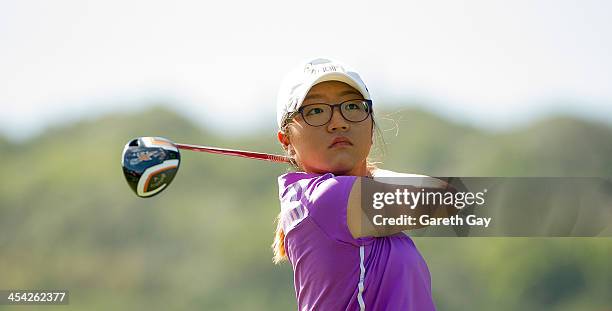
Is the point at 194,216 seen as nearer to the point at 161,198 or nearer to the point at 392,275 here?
the point at 161,198

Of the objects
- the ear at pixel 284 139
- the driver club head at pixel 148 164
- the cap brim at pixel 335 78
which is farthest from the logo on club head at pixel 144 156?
the cap brim at pixel 335 78

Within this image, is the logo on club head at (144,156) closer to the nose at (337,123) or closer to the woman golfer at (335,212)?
the woman golfer at (335,212)

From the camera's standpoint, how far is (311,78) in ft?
9.66

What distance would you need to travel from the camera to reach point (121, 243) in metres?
19.2

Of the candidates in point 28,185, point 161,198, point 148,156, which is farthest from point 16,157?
point 148,156

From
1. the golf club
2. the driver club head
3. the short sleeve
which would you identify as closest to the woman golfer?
the short sleeve

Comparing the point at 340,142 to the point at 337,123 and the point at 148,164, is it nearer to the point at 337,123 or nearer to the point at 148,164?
the point at 337,123

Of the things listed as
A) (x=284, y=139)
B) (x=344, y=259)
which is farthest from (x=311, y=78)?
(x=344, y=259)

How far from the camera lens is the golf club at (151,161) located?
312cm

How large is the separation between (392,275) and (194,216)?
18.8 metres

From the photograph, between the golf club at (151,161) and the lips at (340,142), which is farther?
the golf club at (151,161)

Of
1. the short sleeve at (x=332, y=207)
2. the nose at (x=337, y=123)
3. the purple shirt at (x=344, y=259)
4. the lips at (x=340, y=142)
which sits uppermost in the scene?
the nose at (x=337, y=123)

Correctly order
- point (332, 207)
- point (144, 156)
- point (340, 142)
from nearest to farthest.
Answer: point (332, 207) → point (340, 142) → point (144, 156)

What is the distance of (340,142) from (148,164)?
668 mm
